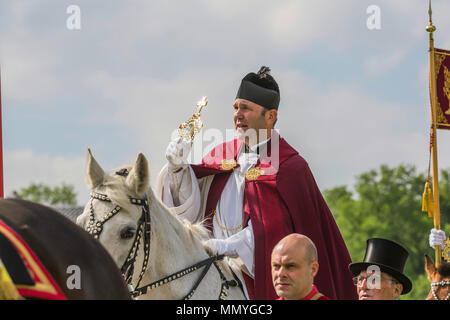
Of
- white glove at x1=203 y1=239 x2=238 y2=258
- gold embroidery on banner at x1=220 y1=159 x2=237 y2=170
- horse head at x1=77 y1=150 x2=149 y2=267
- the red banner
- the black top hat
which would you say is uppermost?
the red banner

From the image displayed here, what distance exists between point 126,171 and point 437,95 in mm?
5220

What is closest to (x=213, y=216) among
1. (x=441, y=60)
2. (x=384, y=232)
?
(x=441, y=60)

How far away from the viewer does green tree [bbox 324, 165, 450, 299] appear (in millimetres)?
Answer: 55719

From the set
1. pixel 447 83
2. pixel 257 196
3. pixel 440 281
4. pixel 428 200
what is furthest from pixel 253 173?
pixel 447 83

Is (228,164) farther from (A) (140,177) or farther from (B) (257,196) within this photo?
(A) (140,177)

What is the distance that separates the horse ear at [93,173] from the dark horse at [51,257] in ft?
6.44

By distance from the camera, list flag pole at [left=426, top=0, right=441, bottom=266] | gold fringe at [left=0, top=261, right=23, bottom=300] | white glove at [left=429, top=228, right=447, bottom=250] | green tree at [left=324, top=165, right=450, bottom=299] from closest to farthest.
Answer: gold fringe at [left=0, top=261, right=23, bottom=300]
white glove at [left=429, top=228, right=447, bottom=250]
flag pole at [left=426, top=0, right=441, bottom=266]
green tree at [left=324, top=165, right=450, bottom=299]

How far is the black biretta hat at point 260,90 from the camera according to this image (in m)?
7.21

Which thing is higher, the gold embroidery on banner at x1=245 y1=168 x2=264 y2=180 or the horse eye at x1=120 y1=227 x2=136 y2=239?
the gold embroidery on banner at x1=245 y1=168 x2=264 y2=180

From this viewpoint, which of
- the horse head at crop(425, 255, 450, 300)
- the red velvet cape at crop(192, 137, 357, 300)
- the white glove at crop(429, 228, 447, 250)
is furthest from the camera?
the white glove at crop(429, 228, 447, 250)

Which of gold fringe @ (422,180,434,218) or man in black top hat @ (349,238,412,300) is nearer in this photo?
man in black top hat @ (349,238,412,300)

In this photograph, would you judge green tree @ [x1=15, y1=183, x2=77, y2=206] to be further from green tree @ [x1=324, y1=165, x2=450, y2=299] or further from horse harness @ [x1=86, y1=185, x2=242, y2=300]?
horse harness @ [x1=86, y1=185, x2=242, y2=300]

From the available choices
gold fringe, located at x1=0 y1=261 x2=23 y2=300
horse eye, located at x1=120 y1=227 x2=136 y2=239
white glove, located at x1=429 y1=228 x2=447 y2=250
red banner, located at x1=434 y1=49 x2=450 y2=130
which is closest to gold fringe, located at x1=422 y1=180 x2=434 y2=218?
white glove, located at x1=429 y1=228 x2=447 y2=250

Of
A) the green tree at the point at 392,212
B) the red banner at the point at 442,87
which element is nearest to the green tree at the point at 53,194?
the green tree at the point at 392,212
